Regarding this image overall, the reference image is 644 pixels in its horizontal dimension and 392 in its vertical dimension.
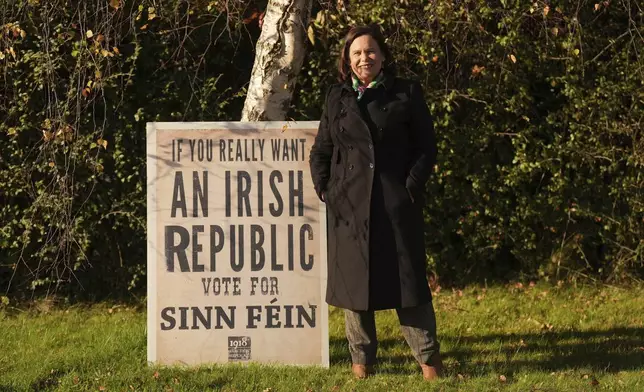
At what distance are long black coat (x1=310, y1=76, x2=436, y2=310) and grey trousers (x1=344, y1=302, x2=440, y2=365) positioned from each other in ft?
0.37

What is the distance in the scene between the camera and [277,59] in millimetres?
5430

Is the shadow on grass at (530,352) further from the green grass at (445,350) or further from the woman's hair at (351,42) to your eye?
the woman's hair at (351,42)

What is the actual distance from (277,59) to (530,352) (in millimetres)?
2322

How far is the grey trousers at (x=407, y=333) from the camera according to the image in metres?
4.93

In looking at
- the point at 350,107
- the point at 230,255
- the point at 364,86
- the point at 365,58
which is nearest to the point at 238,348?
the point at 230,255

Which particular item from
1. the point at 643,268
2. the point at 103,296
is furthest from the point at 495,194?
the point at 103,296

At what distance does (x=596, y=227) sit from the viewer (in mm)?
7328

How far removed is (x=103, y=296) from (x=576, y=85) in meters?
3.86

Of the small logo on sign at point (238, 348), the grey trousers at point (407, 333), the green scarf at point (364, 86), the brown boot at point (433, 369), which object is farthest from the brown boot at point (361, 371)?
the green scarf at point (364, 86)

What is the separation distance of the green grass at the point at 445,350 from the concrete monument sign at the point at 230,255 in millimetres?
155

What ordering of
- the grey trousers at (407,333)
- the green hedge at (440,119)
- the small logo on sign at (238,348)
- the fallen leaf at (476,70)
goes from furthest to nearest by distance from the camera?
the fallen leaf at (476,70)
the green hedge at (440,119)
the small logo on sign at (238,348)
the grey trousers at (407,333)

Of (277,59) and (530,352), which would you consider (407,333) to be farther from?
(277,59)

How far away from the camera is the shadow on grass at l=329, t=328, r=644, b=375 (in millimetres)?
5422

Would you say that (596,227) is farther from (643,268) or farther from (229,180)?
(229,180)
